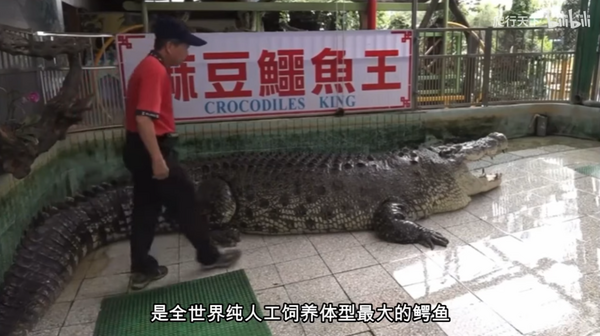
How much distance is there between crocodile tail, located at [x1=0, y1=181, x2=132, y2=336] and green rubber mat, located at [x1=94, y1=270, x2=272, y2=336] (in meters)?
0.35

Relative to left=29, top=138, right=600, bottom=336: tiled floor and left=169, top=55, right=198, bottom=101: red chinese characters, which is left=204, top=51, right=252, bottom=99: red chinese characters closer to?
left=169, top=55, right=198, bottom=101: red chinese characters

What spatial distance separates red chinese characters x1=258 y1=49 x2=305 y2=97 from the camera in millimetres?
4859

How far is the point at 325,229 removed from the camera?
3760 mm

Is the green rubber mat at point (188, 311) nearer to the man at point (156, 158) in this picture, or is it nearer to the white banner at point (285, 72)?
the man at point (156, 158)

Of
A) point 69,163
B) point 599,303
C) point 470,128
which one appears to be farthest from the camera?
point 470,128

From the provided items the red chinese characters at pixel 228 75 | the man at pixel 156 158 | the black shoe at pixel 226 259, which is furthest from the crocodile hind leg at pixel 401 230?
the red chinese characters at pixel 228 75

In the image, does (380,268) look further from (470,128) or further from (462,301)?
(470,128)

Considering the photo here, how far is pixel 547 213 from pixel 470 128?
2.27 metres

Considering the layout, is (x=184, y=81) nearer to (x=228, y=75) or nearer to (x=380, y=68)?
(x=228, y=75)

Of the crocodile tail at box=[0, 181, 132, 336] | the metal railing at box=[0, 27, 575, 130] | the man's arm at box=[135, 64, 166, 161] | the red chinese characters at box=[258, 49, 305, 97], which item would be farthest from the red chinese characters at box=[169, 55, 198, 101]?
the man's arm at box=[135, 64, 166, 161]

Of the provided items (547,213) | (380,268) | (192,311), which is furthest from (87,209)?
(547,213)

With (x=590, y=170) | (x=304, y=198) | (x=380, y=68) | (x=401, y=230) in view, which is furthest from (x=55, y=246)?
(x=590, y=170)

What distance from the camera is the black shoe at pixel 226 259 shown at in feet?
10.4

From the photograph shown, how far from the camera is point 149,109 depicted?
2.53 m
